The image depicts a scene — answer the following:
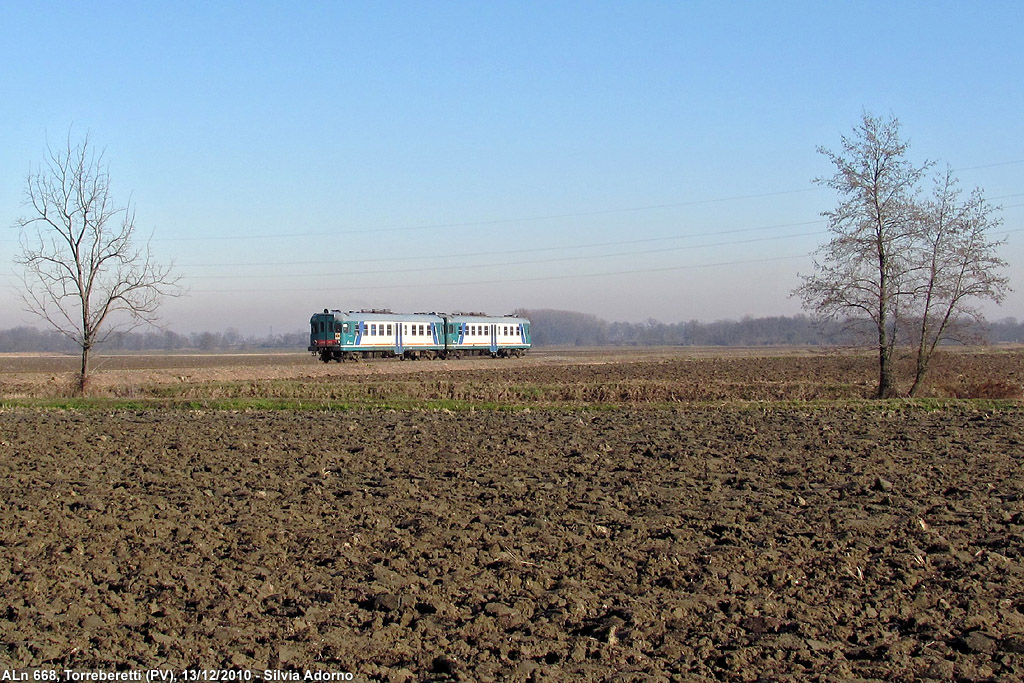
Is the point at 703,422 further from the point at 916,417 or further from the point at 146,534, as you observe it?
the point at 146,534

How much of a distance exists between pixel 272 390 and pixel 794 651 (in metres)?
28.5

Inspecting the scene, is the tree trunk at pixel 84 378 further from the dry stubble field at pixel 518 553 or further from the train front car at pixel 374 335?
the train front car at pixel 374 335

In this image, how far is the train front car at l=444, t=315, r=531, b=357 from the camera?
63938 mm

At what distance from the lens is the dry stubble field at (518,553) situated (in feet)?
21.3

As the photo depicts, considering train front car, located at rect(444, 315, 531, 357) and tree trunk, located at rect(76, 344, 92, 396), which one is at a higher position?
train front car, located at rect(444, 315, 531, 357)


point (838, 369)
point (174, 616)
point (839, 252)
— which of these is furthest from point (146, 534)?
point (838, 369)

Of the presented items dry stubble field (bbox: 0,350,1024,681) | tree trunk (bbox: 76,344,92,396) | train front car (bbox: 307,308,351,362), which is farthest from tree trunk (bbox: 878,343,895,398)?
train front car (bbox: 307,308,351,362)

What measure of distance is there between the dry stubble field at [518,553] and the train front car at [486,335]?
145 ft

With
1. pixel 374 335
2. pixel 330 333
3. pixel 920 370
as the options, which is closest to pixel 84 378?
pixel 330 333

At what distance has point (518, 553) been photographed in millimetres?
9102

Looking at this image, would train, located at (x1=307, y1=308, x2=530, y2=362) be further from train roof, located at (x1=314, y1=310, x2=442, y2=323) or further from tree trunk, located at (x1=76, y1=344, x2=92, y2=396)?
tree trunk, located at (x1=76, y1=344, x2=92, y2=396)

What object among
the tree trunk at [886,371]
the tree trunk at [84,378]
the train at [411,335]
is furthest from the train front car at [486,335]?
the tree trunk at [886,371]

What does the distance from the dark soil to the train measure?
38476 millimetres

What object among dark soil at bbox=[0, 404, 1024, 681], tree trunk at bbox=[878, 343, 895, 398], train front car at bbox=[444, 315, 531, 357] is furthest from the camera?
train front car at bbox=[444, 315, 531, 357]
